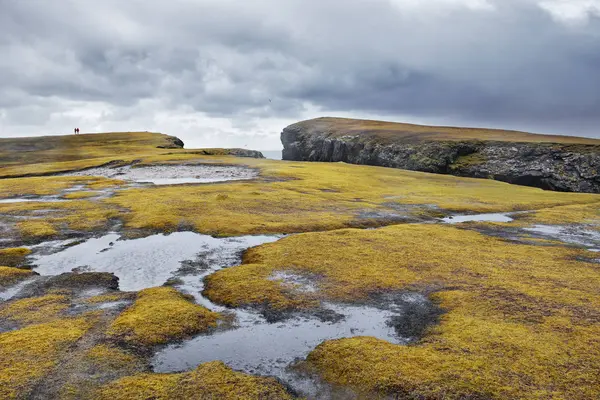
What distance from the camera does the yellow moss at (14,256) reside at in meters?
26.7

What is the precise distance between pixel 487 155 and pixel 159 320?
109 meters

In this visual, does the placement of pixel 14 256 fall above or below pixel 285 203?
below

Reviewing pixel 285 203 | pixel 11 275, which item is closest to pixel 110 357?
pixel 11 275

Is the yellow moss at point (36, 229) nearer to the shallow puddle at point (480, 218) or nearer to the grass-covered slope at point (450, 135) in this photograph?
the shallow puddle at point (480, 218)

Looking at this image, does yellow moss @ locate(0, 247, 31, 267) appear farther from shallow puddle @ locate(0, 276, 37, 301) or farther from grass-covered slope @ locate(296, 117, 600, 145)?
grass-covered slope @ locate(296, 117, 600, 145)

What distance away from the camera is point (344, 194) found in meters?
60.4

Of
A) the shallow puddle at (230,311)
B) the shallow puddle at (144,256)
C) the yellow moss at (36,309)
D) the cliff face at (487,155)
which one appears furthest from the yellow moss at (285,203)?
the cliff face at (487,155)

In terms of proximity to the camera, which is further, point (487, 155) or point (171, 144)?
point (171, 144)

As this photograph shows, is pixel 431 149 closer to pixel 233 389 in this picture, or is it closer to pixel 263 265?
pixel 263 265

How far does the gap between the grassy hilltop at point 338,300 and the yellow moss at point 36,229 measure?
0.52 feet

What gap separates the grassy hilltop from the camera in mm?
13688

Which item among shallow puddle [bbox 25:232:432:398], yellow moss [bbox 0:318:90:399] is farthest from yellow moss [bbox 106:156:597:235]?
yellow moss [bbox 0:318:90:399]

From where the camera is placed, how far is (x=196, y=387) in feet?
44.2

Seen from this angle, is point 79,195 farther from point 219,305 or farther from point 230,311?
point 230,311
